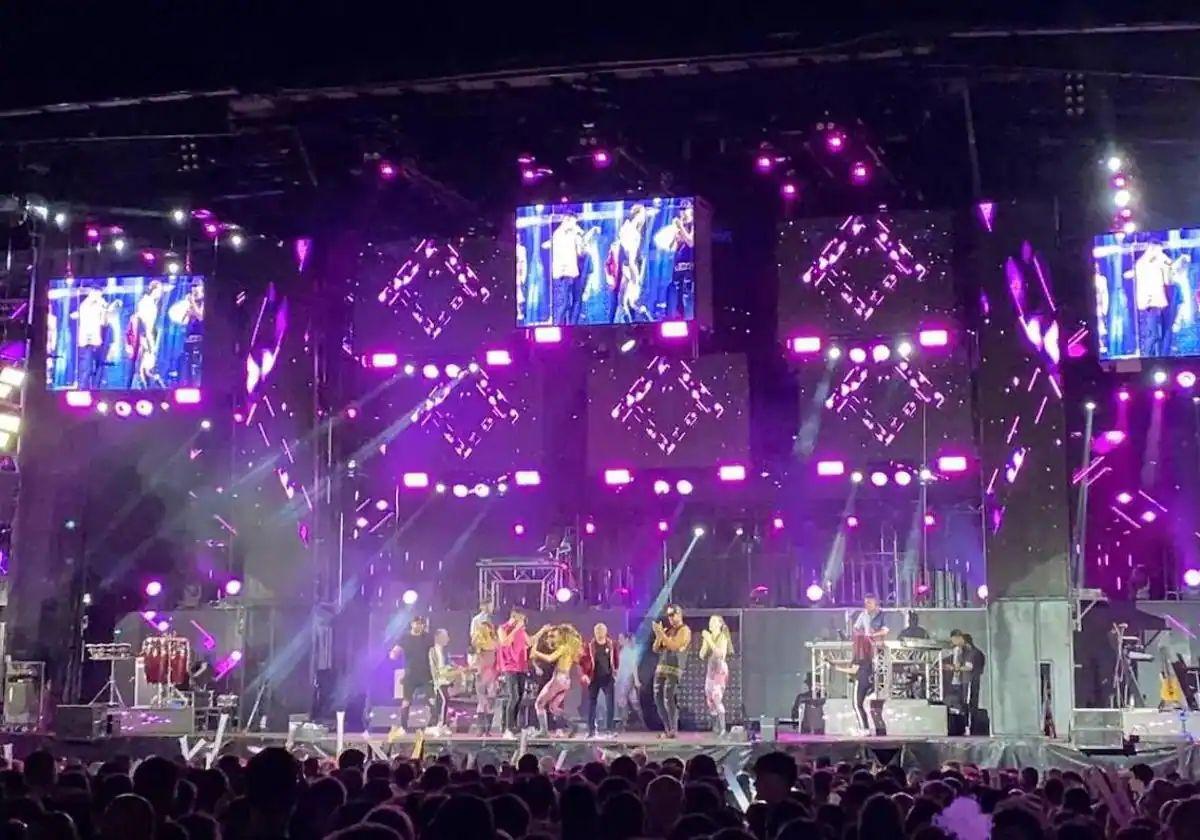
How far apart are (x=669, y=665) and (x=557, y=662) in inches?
59.5

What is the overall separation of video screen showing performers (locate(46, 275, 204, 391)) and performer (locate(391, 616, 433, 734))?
4672 mm

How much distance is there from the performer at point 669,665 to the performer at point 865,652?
2.20 meters

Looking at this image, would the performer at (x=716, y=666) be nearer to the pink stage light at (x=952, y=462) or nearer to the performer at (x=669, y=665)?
the performer at (x=669, y=665)

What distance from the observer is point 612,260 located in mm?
18484

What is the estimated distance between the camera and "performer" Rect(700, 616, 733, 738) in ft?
61.8

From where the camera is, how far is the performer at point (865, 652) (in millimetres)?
18359

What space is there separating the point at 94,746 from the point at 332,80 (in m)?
9.00

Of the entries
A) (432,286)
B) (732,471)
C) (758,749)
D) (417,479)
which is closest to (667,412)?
(732,471)

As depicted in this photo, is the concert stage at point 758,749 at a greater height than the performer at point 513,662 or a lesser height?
lesser

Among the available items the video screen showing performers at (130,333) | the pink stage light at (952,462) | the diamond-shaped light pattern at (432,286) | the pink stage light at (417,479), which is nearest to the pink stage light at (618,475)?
the pink stage light at (417,479)

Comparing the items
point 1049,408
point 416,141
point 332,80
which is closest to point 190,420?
point 416,141

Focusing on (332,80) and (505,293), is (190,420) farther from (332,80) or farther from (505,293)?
(332,80)

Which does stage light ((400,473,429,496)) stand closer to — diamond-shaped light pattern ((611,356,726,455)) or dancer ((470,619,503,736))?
diamond-shaped light pattern ((611,356,726,455))

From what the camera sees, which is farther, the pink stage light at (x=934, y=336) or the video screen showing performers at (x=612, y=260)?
the pink stage light at (x=934, y=336)
